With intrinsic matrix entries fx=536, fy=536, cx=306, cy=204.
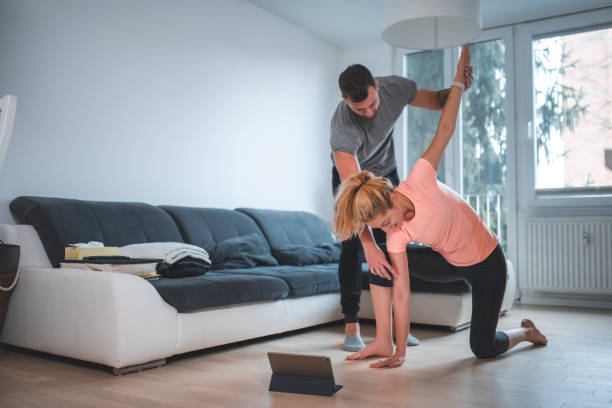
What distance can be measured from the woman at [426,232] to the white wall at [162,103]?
189 cm

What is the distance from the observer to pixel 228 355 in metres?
2.49

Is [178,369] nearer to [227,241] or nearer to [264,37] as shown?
[227,241]

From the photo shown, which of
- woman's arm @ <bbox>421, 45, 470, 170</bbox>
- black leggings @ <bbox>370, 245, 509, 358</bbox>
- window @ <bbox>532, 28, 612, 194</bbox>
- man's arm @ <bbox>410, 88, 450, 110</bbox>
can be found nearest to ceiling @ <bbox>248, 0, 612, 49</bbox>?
window @ <bbox>532, 28, 612, 194</bbox>

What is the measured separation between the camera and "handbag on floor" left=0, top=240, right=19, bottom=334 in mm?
2295

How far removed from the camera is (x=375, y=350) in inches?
91.5

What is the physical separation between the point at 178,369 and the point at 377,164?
1298 millimetres

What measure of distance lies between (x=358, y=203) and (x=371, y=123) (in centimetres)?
67

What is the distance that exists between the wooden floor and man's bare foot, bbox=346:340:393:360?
0.06 m

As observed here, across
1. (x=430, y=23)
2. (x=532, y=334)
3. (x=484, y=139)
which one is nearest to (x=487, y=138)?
(x=484, y=139)

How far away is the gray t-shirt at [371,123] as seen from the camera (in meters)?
2.32

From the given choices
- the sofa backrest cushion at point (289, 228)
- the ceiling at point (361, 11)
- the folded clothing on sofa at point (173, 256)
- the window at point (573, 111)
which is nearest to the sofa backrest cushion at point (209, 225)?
the sofa backrest cushion at point (289, 228)

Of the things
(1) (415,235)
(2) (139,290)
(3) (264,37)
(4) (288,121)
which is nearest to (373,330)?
(1) (415,235)

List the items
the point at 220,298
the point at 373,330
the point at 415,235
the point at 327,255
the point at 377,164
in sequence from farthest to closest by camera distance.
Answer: the point at 327,255
the point at 373,330
the point at 377,164
the point at 220,298
the point at 415,235

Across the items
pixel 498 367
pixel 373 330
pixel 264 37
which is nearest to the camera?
pixel 498 367
